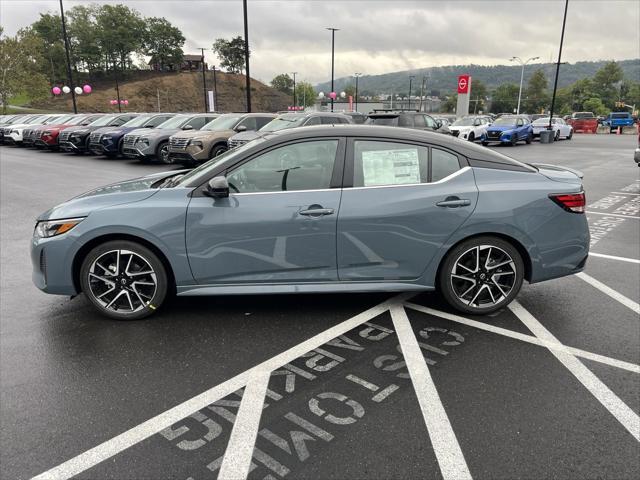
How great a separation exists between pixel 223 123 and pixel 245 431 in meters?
14.9

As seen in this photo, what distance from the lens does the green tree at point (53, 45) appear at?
104625 mm

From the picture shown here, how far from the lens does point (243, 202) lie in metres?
3.90

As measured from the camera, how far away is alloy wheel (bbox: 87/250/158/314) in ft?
13.2

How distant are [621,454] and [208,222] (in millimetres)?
3121

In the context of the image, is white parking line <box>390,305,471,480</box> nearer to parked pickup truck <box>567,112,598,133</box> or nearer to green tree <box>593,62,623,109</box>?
parked pickup truck <box>567,112,598,133</box>

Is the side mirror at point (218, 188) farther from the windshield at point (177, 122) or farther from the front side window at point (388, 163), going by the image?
the windshield at point (177, 122)

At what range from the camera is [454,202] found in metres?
3.98

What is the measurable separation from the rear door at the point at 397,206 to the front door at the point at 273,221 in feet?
0.48

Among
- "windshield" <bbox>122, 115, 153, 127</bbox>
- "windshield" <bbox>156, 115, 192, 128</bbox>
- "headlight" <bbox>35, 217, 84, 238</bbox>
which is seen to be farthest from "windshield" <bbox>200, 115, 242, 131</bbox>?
"headlight" <bbox>35, 217, 84, 238</bbox>

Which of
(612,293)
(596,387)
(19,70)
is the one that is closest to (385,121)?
(612,293)

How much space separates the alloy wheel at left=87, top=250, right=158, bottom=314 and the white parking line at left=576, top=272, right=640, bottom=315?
435 cm

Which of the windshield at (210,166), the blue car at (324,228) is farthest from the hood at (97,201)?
the windshield at (210,166)

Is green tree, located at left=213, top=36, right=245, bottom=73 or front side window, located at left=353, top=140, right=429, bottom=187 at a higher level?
green tree, located at left=213, top=36, right=245, bottom=73

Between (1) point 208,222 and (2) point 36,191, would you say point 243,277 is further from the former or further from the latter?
(2) point 36,191
